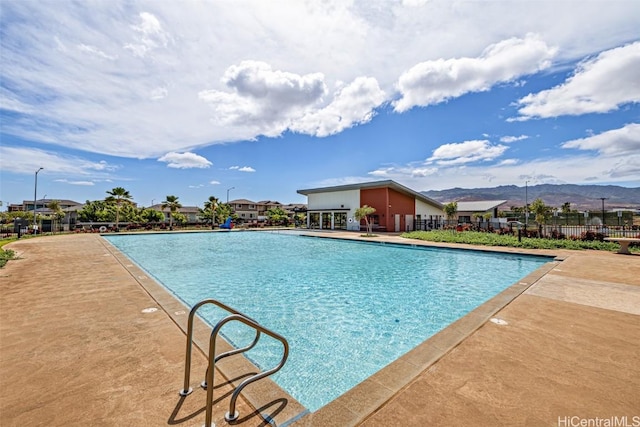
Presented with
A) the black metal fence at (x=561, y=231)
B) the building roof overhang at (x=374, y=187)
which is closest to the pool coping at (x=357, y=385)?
the black metal fence at (x=561, y=231)

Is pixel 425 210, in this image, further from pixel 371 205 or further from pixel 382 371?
pixel 382 371

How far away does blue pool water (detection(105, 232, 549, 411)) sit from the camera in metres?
3.62

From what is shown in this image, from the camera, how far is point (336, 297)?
6418 mm

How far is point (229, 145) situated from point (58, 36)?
18948 mm

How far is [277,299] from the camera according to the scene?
6.23 m

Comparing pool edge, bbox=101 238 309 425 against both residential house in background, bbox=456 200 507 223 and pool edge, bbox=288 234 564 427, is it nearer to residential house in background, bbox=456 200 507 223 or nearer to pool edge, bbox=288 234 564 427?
pool edge, bbox=288 234 564 427

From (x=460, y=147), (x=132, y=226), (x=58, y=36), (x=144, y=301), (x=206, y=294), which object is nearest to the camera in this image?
(x=144, y=301)

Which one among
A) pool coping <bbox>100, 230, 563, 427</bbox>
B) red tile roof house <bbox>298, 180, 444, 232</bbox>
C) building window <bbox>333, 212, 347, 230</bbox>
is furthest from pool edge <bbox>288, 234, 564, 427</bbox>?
building window <bbox>333, 212, 347, 230</bbox>

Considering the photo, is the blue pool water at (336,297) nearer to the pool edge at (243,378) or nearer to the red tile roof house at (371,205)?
the pool edge at (243,378)

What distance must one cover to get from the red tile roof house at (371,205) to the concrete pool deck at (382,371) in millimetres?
20072

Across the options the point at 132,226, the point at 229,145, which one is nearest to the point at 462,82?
the point at 229,145

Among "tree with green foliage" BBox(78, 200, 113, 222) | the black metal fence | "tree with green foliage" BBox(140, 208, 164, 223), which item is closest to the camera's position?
the black metal fence

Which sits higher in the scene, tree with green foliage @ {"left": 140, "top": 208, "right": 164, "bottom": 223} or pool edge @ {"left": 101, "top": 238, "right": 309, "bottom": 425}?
tree with green foliage @ {"left": 140, "top": 208, "right": 164, "bottom": 223}

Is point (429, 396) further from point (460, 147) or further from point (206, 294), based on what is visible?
point (460, 147)
